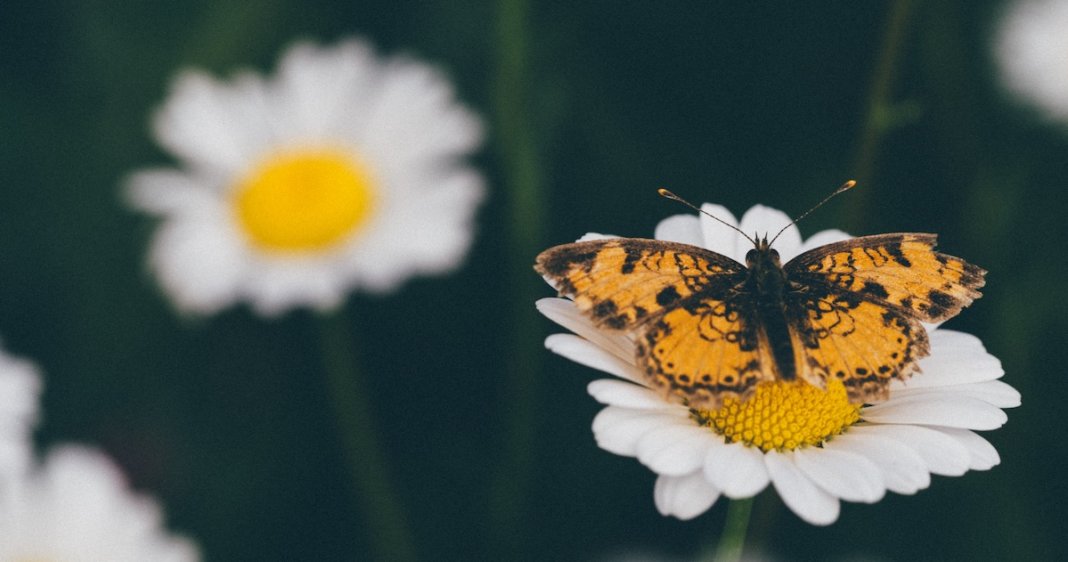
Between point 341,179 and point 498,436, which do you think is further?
point 341,179

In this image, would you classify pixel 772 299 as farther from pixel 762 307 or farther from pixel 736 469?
pixel 736 469

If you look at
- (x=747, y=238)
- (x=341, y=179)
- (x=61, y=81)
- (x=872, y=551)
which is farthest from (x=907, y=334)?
(x=61, y=81)

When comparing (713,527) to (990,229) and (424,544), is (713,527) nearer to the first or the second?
(424,544)

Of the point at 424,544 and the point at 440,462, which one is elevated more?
the point at 440,462

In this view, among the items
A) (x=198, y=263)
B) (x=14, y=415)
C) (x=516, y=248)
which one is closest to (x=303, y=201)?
(x=198, y=263)

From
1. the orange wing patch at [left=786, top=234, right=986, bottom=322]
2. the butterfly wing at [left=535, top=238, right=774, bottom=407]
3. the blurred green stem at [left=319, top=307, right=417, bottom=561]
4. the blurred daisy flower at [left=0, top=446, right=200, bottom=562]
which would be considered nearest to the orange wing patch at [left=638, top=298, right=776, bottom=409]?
the butterfly wing at [left=535, top=238, right=774, bottom=407]

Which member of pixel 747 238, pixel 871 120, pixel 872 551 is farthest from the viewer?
pixel 872 551

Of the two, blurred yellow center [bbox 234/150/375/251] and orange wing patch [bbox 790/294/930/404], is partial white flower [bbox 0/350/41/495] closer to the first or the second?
blurred yellow center [bbox 234/150/375/251]

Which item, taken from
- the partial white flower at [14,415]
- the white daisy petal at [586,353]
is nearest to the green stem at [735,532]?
the white daisy petal at [586,353]

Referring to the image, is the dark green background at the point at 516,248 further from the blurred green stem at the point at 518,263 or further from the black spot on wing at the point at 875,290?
the black spot on wing at the point at 875,290
